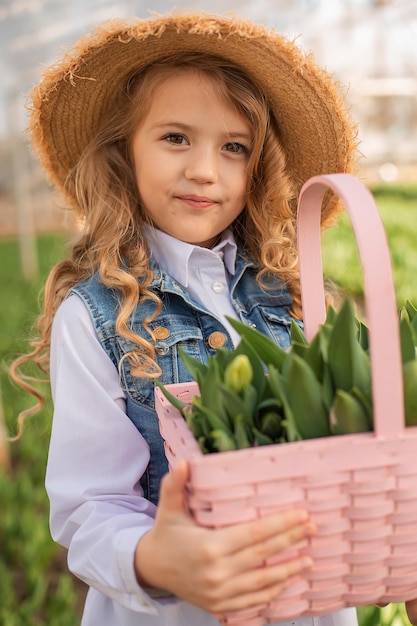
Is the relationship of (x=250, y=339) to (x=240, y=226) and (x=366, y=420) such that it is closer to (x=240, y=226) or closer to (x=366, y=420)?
(x=366, y=420)

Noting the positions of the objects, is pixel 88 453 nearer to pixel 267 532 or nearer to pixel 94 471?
pixel 94 471

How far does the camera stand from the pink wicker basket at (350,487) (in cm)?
76

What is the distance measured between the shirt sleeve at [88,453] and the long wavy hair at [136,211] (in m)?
0.07

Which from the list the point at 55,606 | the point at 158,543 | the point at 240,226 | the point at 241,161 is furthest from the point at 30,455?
the point at 158,543

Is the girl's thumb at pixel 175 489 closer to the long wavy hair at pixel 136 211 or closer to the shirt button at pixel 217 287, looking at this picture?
the long wavy hair at pixel 136 211

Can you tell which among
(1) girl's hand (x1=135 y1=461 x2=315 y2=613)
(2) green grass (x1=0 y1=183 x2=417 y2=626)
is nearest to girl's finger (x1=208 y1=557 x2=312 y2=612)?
(1) girl's hand (x1=135 y1=461 x2=315 y2=613)

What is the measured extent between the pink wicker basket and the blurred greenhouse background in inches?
29.1

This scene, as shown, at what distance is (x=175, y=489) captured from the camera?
Result: 0.81 metres

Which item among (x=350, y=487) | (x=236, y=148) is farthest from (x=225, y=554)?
(x=236, y=148)

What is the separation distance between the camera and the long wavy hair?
132cm

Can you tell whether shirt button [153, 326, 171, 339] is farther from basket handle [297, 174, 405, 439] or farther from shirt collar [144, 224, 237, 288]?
basket handle [297, 174, 405, 439]

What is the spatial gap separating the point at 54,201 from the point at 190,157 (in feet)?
3.43

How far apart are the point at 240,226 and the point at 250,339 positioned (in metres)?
0.65

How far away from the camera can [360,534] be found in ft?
2.64
